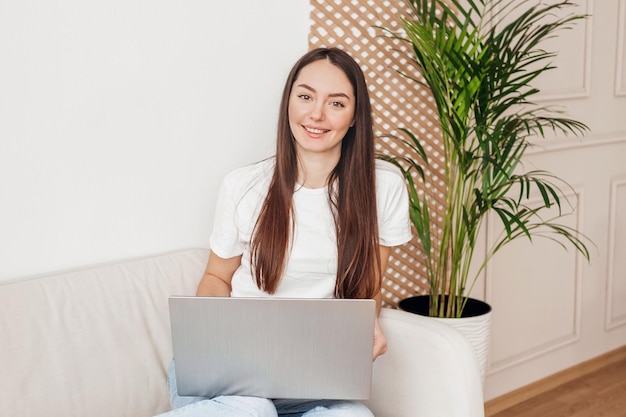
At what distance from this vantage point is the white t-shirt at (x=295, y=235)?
1.84m

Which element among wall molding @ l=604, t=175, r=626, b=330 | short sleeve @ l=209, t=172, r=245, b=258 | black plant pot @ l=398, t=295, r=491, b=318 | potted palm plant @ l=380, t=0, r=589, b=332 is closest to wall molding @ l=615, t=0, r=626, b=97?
wall molding @ l=604, t=175, r=626, b=330

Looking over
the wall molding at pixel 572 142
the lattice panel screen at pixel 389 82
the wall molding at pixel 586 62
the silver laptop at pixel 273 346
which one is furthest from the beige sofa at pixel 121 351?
the wall molding at pixel 586 62

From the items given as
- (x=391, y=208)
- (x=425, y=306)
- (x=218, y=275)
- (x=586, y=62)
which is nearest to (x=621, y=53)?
(x=586, y=62)

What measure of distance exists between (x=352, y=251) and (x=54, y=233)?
729 mm

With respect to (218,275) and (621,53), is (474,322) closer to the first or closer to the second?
(218,275)

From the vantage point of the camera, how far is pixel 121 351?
6.00 ft

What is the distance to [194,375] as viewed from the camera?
1.51 meters

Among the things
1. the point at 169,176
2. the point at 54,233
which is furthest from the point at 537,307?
the point at 54,233

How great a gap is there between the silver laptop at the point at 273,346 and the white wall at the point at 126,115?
2.06 ft

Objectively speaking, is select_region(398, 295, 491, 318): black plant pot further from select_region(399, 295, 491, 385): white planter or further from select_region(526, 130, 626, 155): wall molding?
select_region(526, 130, 626, 155): wall molding

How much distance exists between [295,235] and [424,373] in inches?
17.9

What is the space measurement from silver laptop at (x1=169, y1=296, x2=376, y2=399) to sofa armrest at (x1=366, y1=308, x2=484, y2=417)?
1.20 feet

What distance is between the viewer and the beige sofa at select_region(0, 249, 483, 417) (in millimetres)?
1689

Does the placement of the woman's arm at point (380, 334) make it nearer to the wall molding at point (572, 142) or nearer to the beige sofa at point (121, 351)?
the beige sofa at point (121, 351)
